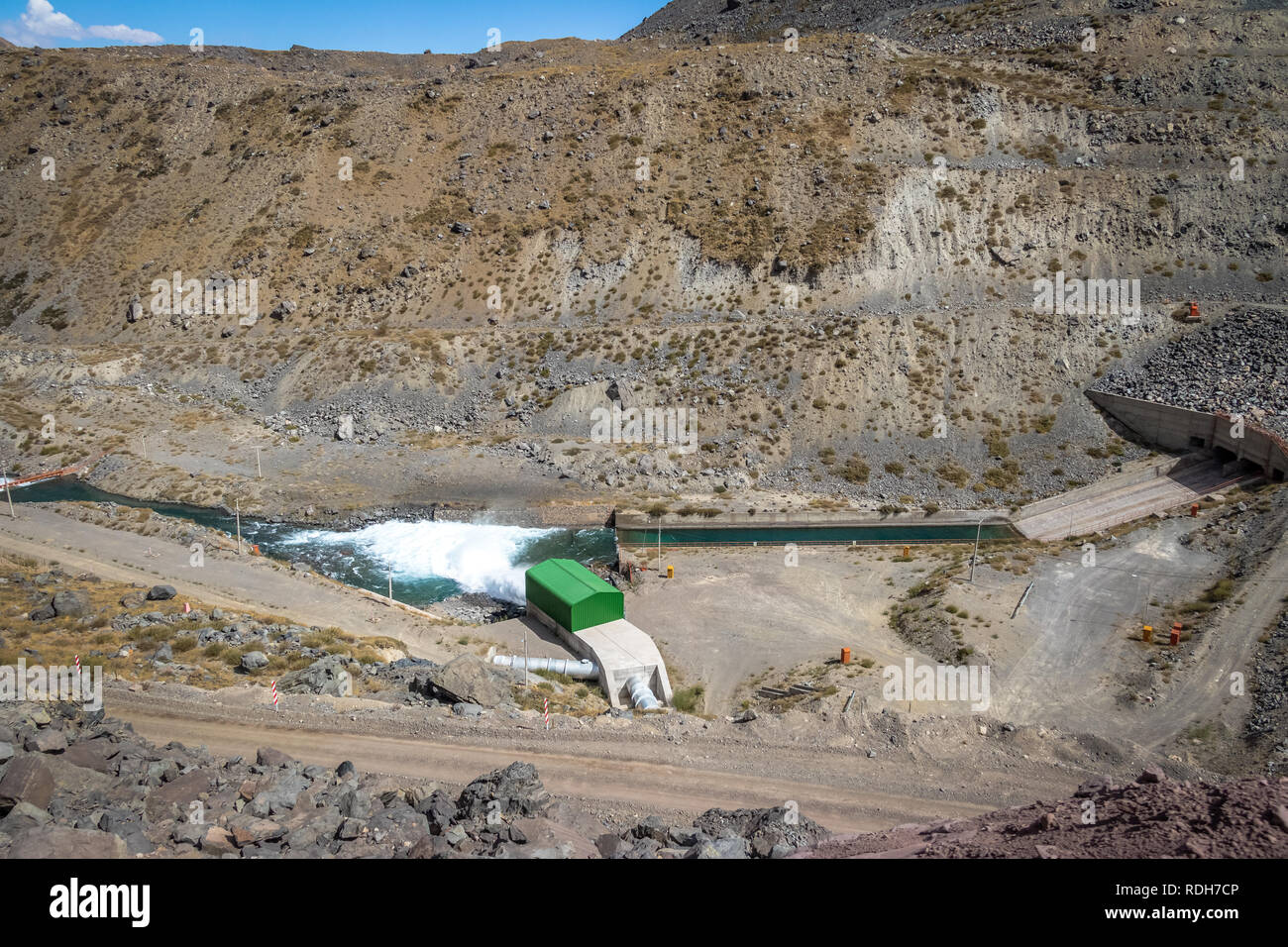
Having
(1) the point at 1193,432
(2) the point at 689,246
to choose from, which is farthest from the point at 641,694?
(2) the point at 689,246

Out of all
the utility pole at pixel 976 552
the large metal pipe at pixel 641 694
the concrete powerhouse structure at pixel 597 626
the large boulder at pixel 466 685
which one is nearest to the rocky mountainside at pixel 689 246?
the utility pole at pixel 976 552

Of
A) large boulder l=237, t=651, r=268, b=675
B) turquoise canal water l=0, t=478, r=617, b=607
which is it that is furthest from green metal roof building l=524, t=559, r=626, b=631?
large boulder l=237, t=651, r=268, b=675

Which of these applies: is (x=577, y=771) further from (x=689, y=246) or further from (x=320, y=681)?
(x=689, y=246)

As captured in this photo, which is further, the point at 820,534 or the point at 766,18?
the point at 766,18
